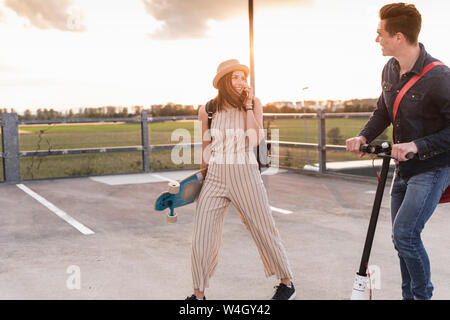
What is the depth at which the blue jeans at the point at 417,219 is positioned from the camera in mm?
3531

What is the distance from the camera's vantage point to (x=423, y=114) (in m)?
3.53

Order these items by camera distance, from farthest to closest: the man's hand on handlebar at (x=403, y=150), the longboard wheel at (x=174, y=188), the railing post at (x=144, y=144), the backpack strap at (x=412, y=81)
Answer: the railing post at (x=144, y=144), the longboard wheel at (x=174, y=188), the backpack strap at (x=412, y=81), the man's hand on handlebar at (x=403, y=150)

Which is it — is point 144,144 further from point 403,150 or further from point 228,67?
point 403,150

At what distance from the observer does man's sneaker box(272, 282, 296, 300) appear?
14.4ft

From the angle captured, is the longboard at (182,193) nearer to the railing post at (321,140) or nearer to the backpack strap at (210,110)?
the backpack strap at (210,110)

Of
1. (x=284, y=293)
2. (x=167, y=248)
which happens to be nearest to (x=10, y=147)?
(x=167, y=248)

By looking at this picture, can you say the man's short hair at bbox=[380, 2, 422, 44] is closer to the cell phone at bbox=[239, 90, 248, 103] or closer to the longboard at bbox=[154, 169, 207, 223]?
the cell phone at bbox=[239, 90, 248, 103]

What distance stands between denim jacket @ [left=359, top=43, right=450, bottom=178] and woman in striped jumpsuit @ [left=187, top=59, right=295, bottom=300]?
3.49 ft

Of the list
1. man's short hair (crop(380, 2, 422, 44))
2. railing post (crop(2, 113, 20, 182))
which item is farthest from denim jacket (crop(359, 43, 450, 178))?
railing post (crop(2, 113, 20, 182))

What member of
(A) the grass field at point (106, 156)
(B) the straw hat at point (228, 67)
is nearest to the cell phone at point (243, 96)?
(B) the straw hat at point (228, 67)

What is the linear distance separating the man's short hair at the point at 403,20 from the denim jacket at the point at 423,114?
0.15m
